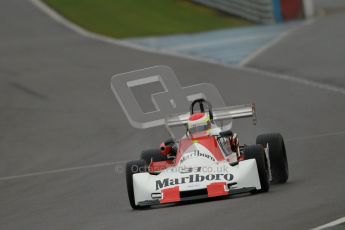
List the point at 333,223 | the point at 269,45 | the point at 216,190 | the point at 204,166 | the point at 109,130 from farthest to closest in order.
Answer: the point at 269,45
the point at 109,130
the point at 204,166
the point at 216,190
the point at 333,223

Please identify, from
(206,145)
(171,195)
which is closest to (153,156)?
(206,145)

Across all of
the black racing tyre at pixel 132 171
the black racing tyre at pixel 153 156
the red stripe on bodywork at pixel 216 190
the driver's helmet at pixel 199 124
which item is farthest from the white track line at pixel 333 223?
the black racing tyre at pixel 153 156

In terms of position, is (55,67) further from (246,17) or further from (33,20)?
(246,17)

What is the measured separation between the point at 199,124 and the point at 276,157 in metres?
1.10

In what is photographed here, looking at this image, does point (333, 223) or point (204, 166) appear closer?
point (333, 223)

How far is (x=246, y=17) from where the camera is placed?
4116cm

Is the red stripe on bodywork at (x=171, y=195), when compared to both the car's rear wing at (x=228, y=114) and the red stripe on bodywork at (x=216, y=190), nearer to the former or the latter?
the red stripe on bodywork at (x=216, y=190)

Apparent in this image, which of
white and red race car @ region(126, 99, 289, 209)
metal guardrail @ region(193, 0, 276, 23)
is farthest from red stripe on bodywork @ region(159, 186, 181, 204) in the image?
metal guardrail @ region(193, 0, 276, 23)

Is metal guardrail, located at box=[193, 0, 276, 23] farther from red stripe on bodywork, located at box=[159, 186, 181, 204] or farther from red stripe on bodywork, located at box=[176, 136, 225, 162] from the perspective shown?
red stripe on bodywork, located at box=[159, 186, 181, 204]

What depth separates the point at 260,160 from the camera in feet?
39.9

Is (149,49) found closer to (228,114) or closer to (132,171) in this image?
(228,114)

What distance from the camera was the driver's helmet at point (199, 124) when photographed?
1317cm

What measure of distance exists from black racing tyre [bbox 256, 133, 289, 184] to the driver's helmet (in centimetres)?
80

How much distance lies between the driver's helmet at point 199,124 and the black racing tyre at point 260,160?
822 millimetres
